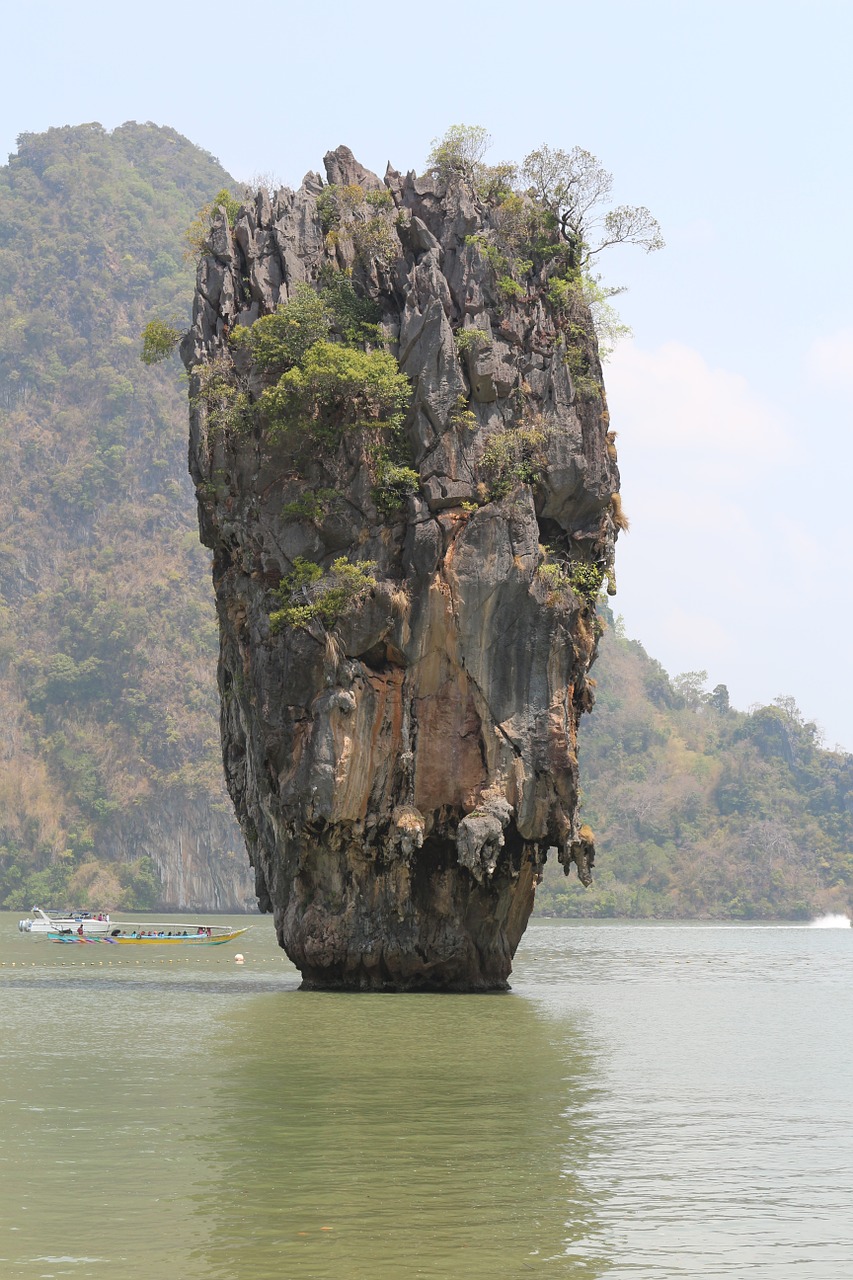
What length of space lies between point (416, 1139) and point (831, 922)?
3677 inches

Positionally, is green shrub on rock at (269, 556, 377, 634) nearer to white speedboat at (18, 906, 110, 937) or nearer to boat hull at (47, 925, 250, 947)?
boat hull at (47, 925, 250, 947)

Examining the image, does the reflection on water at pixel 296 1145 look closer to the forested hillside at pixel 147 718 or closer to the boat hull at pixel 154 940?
the boat hull at pixel 154 940

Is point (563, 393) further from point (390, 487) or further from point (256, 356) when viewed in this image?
point (256, 356)

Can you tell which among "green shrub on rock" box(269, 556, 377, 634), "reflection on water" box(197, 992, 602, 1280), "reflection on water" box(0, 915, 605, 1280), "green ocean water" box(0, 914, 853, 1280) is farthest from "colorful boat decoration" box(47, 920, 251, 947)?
"reflection on water" box(197, 992, 602, 1280)


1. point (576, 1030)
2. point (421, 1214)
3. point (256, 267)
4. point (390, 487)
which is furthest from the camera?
point (256, 267)

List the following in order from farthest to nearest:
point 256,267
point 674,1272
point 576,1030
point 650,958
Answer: point 650,958 → point 256,267 → point 576,1030 → point 674,1272

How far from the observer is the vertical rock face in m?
29.2

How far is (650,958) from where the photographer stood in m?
52.6

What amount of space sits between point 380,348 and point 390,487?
2.99 metres

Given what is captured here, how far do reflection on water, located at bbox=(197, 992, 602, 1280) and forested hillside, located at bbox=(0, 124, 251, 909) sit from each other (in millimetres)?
81950

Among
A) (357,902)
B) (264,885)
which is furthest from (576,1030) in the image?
(264,885)

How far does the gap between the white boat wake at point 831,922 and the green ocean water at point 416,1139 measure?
241 feet

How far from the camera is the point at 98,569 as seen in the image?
123 m

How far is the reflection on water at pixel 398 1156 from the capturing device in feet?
36.2
